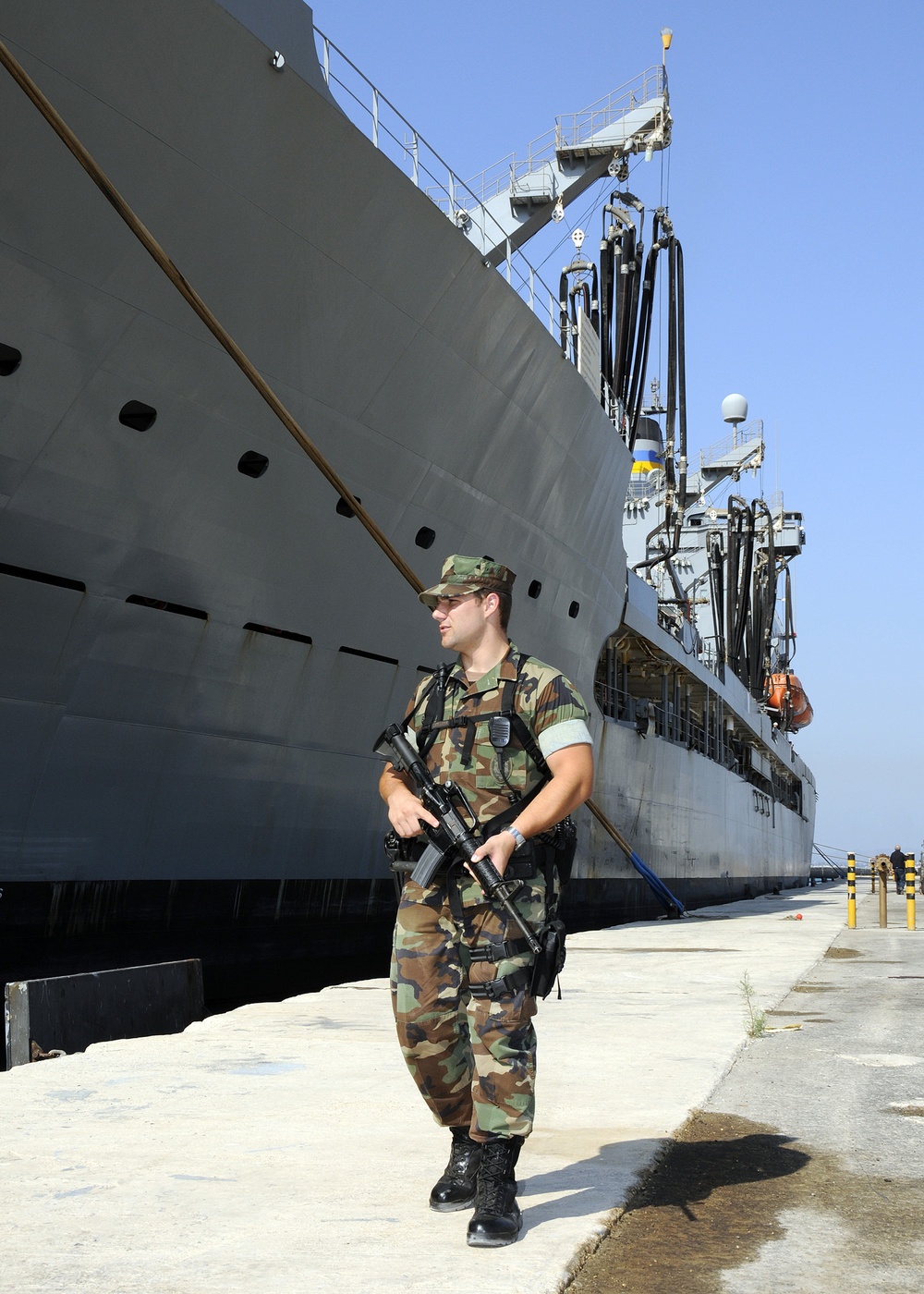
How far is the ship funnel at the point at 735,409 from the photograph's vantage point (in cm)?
4450

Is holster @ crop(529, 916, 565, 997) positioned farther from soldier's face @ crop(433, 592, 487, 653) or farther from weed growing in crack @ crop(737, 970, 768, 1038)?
weed growing in crack @ crop(737, 970, 768, 1038)

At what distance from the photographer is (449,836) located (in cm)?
285

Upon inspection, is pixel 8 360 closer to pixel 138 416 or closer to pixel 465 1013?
pixel 138 416

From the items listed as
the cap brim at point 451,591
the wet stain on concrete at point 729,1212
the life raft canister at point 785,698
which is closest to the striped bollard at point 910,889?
the wet stain on concrete at point 729,1212

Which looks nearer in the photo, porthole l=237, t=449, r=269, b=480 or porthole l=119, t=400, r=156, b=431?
porthole l=119, t=400, r=156, b=431

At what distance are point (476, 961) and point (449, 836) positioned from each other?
0.30 m

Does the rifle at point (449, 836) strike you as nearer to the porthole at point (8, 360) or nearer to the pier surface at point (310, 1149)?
the pier surface at point (310, 1149)

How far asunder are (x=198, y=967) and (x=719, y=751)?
82.2ft

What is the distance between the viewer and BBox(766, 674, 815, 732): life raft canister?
153ft

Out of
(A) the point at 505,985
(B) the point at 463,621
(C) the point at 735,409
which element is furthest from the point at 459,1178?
(C) the point at 735,409

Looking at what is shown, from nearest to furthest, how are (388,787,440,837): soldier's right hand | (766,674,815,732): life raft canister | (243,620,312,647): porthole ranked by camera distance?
(388,787,440,837): soldier's right hand
(243,620,312,647): porthole
(766,674,815,732): life raft canister

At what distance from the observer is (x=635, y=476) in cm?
3338

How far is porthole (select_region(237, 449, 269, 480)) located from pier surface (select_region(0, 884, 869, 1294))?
4502mm

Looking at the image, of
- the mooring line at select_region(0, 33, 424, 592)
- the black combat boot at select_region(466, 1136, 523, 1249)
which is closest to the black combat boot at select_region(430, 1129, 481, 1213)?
the black combat boot at select_region(466, 1136, 523, 1249)
